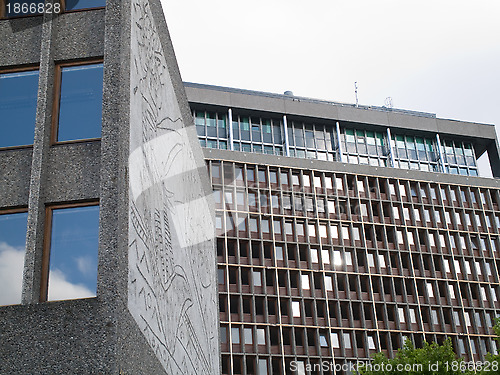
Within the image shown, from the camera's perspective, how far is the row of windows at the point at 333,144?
70.8 meters

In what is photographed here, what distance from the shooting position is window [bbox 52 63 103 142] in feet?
51.3

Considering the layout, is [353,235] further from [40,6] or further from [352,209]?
[40,6]

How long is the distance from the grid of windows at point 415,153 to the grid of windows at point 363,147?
1.34 meters

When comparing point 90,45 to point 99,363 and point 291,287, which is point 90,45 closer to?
point 99,363

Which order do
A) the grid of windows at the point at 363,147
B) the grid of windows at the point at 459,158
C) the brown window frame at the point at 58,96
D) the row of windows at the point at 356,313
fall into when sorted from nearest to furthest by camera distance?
the brown window frame at the point at 58,96 < the row of windows at the point at 356,313 < the grid of windows at the point at 363,147 < the grid of windows at the point at 459,158

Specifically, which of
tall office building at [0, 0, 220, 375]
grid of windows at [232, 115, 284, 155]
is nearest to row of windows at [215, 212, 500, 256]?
grid of windows at [232, 115, 284, 155]

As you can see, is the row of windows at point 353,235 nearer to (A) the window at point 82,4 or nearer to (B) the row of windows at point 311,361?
(B) the row of windows at point 311,361

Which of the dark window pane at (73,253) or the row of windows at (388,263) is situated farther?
the row of windows at (388,263)

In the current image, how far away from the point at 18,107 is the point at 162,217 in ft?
14.6

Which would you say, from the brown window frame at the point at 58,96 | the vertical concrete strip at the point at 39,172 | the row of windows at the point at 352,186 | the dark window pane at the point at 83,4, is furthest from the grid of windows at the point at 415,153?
the vertical concrete strip at the point at 39,172

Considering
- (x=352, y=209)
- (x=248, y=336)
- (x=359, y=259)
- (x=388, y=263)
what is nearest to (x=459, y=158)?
(x=352, y=209)

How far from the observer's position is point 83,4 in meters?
16.9

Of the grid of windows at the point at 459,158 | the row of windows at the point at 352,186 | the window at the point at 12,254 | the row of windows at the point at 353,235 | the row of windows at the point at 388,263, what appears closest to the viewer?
the window at the point at 12,254

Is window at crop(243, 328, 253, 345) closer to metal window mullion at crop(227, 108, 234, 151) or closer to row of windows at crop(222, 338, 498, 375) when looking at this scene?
row of windows at crop(222, 338, 498, 375)
